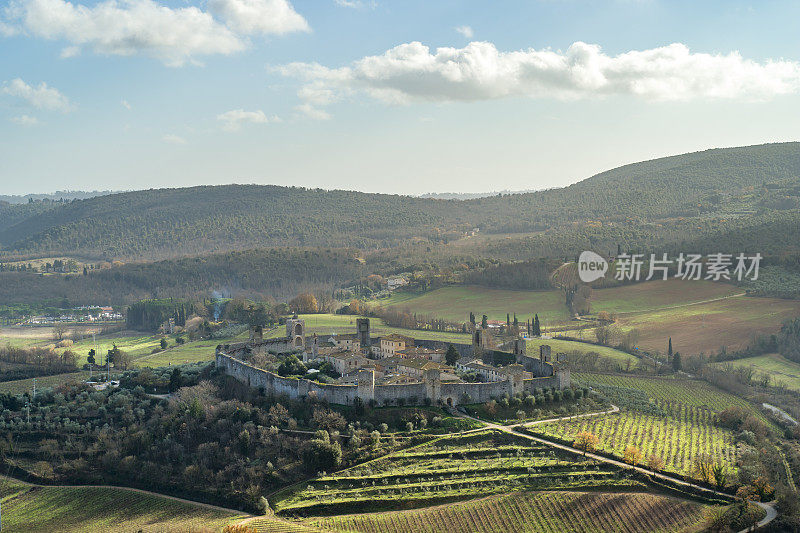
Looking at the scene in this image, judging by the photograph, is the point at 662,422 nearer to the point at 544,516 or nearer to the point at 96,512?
the point at 544,516

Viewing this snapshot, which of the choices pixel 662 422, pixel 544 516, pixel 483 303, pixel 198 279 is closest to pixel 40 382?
pixel 544 516

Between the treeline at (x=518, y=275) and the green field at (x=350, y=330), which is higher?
the treeline at (x=518, y=275)

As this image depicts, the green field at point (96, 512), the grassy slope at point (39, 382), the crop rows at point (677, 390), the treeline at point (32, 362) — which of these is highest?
the treeline at point (32, 362)

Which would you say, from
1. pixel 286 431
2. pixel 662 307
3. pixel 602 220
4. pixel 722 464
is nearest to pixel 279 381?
pixel 286 431

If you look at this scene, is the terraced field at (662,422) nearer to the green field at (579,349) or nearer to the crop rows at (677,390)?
the crop rows at (677,390)

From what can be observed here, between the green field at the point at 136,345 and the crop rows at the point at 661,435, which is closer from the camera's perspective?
the crop rows at the point at 661,435

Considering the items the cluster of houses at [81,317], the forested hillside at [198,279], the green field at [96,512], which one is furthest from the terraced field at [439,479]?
the cluster of houses at [81,317]

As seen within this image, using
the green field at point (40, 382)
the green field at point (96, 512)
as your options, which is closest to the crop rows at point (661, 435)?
the green field at point (96, 512)

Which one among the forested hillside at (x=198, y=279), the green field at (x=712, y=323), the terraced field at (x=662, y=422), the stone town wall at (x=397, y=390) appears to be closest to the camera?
the terraced field at (x=662, y=422)

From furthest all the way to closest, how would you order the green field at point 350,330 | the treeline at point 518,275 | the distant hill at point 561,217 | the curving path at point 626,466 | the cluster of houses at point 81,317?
the distant hill at point 561,217, the cluster of houses at point 81,317, the treeline at point 518,275, the green field at point 350,330, the curving path at point 626,466
